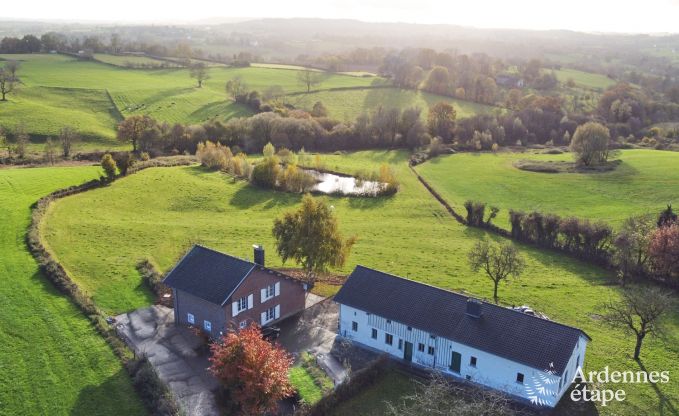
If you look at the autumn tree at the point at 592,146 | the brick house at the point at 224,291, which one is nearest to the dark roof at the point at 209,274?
the brick house at the point at 224,291

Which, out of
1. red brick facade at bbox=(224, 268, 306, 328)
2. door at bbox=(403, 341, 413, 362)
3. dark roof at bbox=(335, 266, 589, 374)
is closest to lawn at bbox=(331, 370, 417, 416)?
door at bbox=(403, 341, 413, 362)

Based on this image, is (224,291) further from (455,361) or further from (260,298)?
(455,361)

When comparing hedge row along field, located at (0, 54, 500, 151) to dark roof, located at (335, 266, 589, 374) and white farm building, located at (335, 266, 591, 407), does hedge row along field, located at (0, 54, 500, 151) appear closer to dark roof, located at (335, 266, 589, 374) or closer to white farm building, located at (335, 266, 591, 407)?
dark roof, located at (335, 266, 589, 374)

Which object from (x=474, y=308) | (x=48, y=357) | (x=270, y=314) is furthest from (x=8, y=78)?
(x=474, y=308)

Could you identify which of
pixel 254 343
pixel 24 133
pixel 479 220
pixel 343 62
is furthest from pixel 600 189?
pixel 343 62

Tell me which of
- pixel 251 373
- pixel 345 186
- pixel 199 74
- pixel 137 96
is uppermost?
pixel 199 74

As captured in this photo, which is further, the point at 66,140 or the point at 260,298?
the point at 66,140
